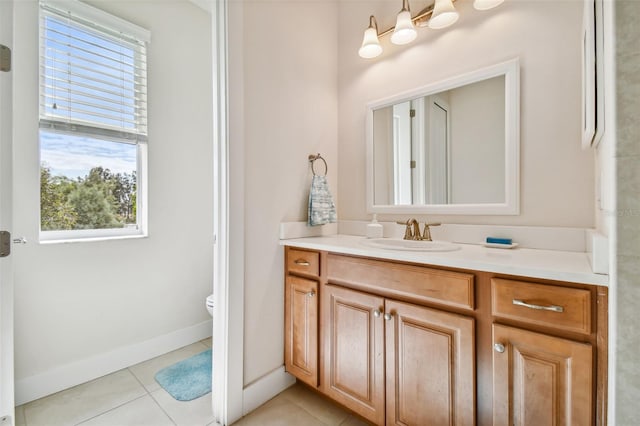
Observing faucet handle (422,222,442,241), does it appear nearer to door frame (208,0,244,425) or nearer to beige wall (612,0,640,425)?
beige wall (612,0,640,425)

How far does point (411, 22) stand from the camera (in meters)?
1.60

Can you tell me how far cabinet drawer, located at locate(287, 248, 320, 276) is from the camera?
1529 mm

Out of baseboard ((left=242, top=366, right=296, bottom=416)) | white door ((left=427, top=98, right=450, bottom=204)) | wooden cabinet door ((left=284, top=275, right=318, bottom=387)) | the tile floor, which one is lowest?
the tile floor

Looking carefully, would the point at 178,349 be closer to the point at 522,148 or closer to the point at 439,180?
the point at 439,180

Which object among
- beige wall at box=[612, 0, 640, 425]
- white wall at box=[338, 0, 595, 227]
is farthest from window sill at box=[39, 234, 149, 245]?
beige wall at box=[612, 0, 640, 425]

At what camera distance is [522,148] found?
136 centimetres

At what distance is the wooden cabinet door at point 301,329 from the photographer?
1.53 m

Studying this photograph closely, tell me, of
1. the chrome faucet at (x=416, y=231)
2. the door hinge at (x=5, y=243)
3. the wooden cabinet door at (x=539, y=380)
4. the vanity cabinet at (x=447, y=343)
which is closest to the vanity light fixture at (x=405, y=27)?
the chrome faucet at (x=416, y=231)

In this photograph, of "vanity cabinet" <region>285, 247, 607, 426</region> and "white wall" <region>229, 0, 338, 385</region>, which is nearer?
"vanity cabinet" <region>285, 247, 607, 426</region>

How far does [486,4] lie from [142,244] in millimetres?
2512

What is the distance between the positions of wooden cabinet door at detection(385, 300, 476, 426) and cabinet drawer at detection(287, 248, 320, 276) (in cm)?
45

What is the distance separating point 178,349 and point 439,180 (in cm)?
222

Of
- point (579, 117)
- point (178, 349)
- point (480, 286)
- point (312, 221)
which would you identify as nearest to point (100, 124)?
point (312, 221)

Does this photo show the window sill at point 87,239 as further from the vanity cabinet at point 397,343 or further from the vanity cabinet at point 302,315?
the vanity cabinet at point 397,343
